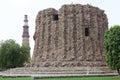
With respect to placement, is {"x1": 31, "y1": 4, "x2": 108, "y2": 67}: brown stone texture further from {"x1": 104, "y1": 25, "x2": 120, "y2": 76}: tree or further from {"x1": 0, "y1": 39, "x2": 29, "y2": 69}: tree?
{"x1": 0, "y1": 39, "x2": 29, "y2": 69}: tree

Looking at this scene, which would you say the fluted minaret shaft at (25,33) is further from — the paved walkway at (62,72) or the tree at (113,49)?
the tree at (113,49)

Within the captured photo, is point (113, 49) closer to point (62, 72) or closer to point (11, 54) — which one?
point (62, 72)

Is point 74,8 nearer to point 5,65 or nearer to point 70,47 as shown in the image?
point 70,47

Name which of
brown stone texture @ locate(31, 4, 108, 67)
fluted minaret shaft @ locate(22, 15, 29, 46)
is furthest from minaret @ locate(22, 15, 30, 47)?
brown stone texture @ locate(31, 4, 108, 67)

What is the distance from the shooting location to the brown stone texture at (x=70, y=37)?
38.8 m

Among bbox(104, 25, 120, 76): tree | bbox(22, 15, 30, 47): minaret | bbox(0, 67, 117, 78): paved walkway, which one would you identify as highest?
bbox(22, 15, 30, 47): minaret

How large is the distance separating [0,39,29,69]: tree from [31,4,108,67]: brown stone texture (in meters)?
10.1

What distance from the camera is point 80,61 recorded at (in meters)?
38.0

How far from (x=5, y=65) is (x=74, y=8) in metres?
17.3

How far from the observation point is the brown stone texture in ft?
127

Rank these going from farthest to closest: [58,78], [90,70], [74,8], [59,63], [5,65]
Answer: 1. [5,65]
2. [74,8]
3. [59,63]
4. [90,70]
5. [58,78]

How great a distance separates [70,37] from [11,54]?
1511cm

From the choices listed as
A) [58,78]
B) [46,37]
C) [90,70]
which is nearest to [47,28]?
[46,37]

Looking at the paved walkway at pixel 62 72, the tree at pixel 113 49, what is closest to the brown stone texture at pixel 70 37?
the paved walkway at pixel 62 72
